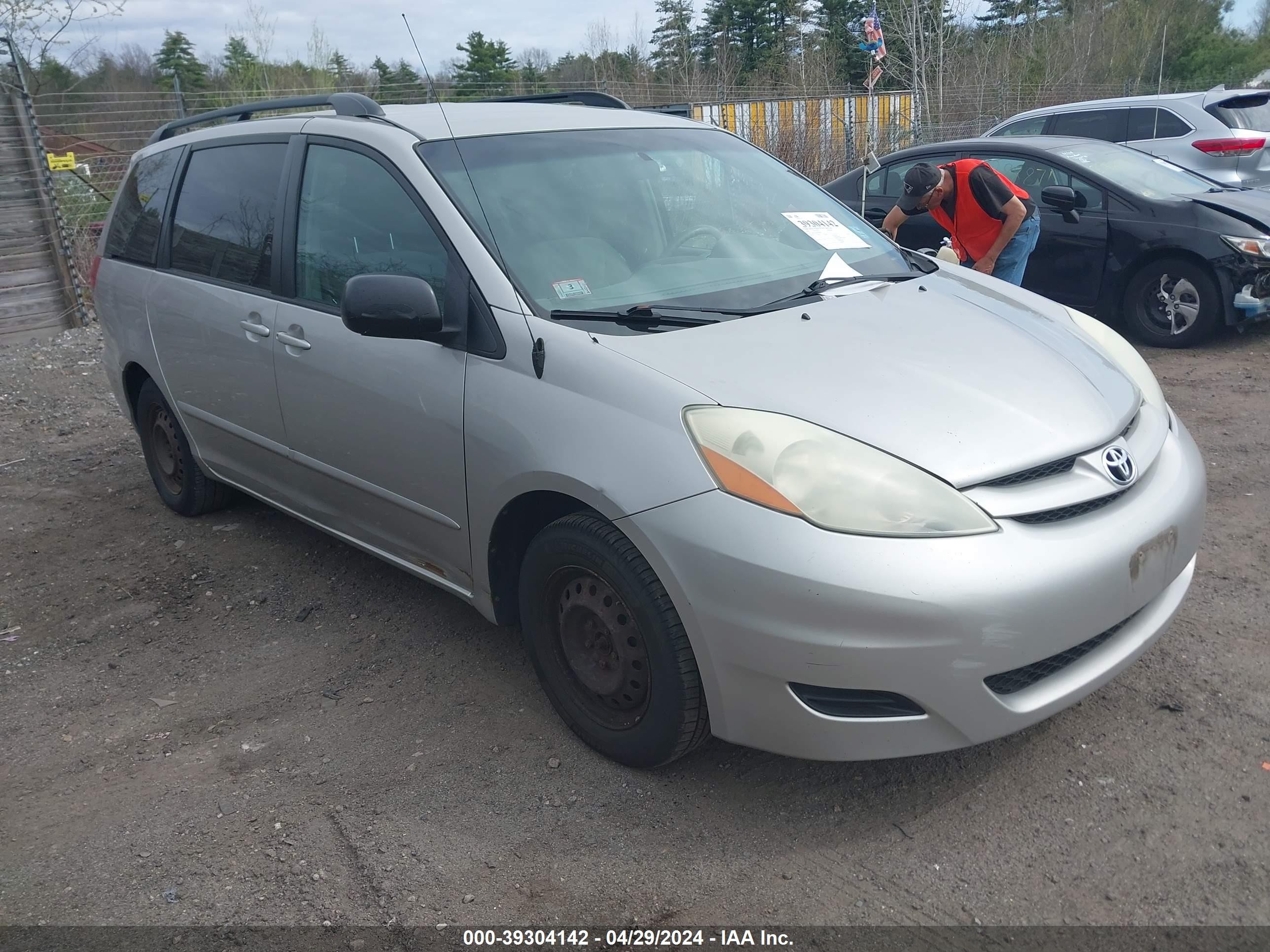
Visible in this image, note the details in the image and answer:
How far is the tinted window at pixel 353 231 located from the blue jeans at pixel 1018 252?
4035 mm

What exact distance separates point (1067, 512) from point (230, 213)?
343 cm

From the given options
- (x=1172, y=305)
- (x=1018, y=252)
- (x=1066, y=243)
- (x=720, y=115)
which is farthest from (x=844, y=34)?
(x=1018, y=252)

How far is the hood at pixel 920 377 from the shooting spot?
251 centimetres

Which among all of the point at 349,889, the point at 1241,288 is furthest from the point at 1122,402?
the point at 1241,288

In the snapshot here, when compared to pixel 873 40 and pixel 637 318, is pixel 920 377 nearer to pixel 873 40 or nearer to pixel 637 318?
pixel 637 318

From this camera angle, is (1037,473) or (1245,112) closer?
(1037,473)

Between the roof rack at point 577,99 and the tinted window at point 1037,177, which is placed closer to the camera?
the roof rack at point 577,99

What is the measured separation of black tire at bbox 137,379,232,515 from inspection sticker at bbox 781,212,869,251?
2.96m

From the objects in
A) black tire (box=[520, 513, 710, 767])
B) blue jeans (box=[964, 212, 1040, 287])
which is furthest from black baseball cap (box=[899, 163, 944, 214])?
black tire (box=[520, 513, 710, 767])

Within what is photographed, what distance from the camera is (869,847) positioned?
257 centimetres

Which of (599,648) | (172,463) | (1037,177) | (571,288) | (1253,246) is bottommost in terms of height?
(172,463)

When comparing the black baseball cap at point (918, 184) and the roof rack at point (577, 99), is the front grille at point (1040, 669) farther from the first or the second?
the black baseball cap at point (918, 184)

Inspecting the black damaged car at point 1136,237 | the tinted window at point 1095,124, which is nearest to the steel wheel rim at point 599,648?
the black damaged car at point 1136,237

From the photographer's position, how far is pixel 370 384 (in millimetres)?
3396
